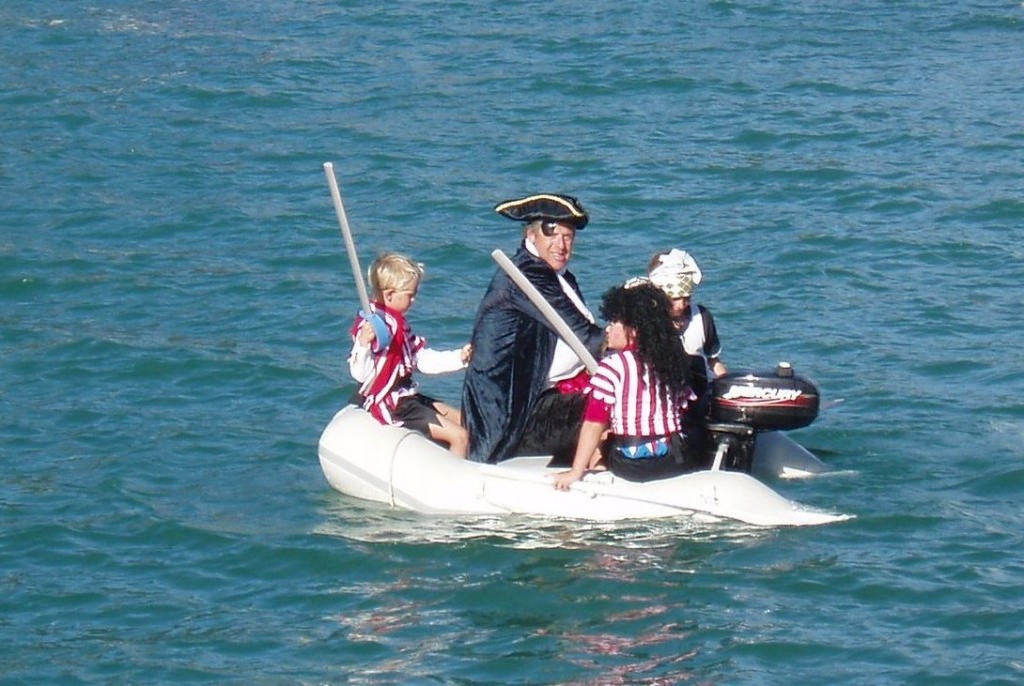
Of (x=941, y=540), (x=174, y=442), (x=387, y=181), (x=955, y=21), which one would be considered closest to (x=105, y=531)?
(x=174, y=442)

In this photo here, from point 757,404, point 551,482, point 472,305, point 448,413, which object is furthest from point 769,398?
point 472,305

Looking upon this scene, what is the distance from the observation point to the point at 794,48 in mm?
18484

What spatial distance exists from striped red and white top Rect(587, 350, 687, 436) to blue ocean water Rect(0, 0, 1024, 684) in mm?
463

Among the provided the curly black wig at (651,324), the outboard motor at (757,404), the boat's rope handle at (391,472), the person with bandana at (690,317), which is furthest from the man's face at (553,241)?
the boat's rope handle at (391,472)

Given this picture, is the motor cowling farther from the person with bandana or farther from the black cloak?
the black cloak

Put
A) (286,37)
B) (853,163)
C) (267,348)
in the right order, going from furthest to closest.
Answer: (286,37) → (853,163) → (267,348)

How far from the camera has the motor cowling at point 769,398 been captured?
8.50 metres

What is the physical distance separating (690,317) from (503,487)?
122 cm

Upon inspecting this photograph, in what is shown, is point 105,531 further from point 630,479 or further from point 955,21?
point 955,21

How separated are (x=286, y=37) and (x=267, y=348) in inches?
339

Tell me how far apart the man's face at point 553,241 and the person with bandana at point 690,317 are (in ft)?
1.34

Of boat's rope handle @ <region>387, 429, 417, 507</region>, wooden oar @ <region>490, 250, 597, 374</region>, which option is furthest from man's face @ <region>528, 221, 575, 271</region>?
boat's rope handle @ <region>387, 429, 417, 507</region>

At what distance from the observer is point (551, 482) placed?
8609 mm

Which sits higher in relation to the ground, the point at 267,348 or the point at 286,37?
the point at 286,37
